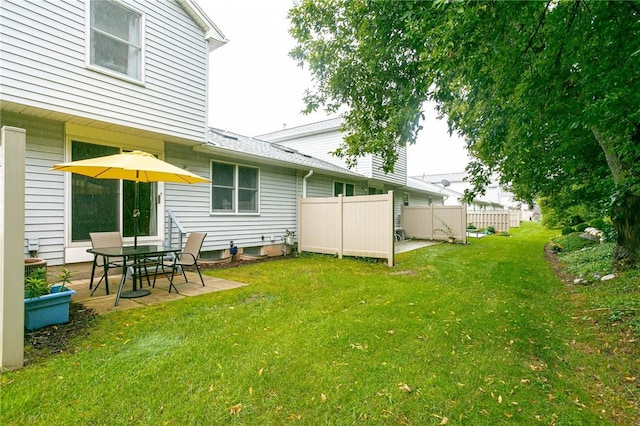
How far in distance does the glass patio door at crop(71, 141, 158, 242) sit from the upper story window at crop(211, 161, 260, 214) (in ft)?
5.68

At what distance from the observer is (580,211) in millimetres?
14531

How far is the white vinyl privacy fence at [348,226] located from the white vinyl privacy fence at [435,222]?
23.1ft

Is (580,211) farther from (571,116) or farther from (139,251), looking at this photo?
(139,251)

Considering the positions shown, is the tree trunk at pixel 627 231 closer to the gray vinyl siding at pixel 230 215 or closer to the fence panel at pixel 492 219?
the gray vinyl siding at pixel 230 215

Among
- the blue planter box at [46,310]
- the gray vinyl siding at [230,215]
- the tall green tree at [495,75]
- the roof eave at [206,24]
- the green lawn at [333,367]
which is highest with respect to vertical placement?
the roof eave at [206,24]

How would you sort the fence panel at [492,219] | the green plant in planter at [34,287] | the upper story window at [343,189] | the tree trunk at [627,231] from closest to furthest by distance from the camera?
the green plant in planter at [34,287], the tree trunk at [627,231], the upper story window at [343,189], the fence panel at [492,219]

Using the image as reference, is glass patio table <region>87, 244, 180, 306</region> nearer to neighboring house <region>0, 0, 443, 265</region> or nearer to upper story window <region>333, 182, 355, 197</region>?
neighboring house <region>0, 0, 443, 265</region>

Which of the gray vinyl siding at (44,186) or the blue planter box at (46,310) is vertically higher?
the gray vinyl siding at (44,186)

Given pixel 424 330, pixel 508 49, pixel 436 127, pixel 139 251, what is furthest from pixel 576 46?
pixel 139 251

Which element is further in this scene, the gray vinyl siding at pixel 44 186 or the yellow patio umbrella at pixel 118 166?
the gray vinyl siding at pixel 44 186

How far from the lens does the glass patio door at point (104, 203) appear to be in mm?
5730

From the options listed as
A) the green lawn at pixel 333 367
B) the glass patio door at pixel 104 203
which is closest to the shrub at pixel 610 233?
the green lawn at pixel 333 367

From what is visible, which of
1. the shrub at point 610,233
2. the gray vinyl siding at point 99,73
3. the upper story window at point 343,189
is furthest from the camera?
the upper story window at point 343,189

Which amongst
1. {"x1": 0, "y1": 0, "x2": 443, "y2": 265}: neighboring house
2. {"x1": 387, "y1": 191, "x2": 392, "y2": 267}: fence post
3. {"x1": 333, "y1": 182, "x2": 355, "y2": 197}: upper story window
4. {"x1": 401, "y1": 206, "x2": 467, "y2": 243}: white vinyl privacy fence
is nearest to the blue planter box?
{"x1": 0, "y1": 0, "x2": 443, "y2": 265}: neighboring house
